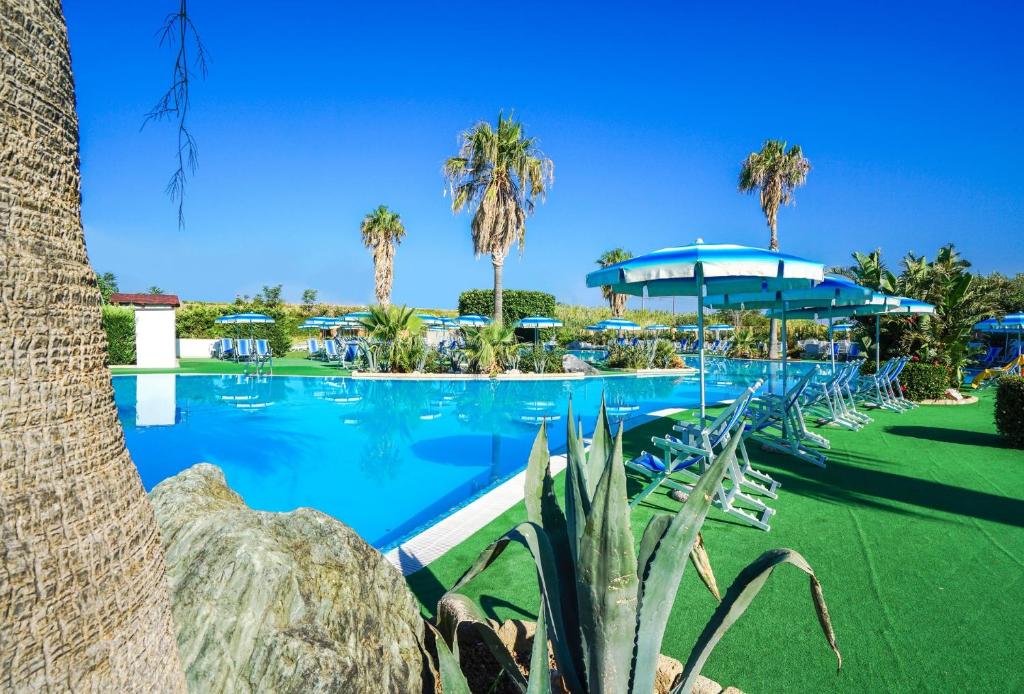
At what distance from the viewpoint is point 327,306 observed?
1660 inches

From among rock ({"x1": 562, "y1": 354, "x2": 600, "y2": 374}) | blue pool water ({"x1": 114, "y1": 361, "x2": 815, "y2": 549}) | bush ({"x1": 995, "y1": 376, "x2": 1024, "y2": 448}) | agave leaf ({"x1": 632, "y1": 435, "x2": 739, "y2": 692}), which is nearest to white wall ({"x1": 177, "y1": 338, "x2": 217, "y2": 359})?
blue pool water ({"x1": 114, "y1": 361, "x2": 815, "y2": 549})

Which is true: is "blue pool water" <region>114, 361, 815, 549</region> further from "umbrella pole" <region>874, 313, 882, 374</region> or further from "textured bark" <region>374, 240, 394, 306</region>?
"textured bark" <region>374, 240, 394, 306</region>

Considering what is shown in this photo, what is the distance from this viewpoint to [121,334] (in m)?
20.9

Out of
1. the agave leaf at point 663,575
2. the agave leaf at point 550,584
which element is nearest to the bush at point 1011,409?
the agave leaf at point 663,575

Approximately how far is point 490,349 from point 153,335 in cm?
1290

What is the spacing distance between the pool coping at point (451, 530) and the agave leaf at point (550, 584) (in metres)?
1.62

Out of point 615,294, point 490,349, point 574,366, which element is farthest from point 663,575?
point 615,294

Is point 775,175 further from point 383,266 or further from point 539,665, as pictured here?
point 539,665

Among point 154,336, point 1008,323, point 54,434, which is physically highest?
point 1008,323

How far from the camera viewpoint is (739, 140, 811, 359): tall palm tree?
27.5m

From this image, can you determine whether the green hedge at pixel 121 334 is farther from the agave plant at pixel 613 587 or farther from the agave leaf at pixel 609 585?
the agave leaf at pixel 609 585

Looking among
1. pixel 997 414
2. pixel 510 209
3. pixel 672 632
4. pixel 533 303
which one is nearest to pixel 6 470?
pixel 672 632

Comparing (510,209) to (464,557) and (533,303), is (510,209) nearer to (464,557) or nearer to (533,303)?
(533,303)

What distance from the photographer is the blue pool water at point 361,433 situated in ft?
22.5
